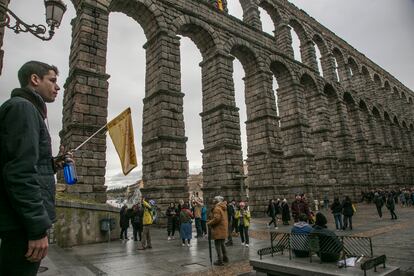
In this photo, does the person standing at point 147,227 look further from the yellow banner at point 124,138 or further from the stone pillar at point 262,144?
the stone pillar at point 262,144

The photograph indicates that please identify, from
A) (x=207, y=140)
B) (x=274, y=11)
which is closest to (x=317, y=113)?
(x=274, y=11)

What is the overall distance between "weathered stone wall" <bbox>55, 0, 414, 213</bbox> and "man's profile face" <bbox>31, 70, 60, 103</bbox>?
9.53 metres

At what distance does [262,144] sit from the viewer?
19031 mm

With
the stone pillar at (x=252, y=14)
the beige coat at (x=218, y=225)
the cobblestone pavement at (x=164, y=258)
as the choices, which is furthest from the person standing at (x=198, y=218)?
the stone pillar at (x=252, y=14)

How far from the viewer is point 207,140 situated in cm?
1748

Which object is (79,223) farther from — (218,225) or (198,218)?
(218,225)

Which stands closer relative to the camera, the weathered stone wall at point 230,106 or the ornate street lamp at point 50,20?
the ornate street lamp at point 50,20

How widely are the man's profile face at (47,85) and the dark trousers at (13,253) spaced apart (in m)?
1.00

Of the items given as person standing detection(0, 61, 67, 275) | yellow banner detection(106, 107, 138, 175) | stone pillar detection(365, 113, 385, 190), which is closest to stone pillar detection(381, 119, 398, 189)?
stone pillar detection(365, 113, 385, 190)

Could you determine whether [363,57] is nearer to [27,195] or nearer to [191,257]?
[191,257]

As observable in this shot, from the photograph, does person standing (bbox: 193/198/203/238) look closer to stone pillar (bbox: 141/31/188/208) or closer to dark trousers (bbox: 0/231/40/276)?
stone pillar (bbox: 141/31/188/208)

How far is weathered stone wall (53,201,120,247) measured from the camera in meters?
8.53

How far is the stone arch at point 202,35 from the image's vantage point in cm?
1744

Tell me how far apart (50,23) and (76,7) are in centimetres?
928
